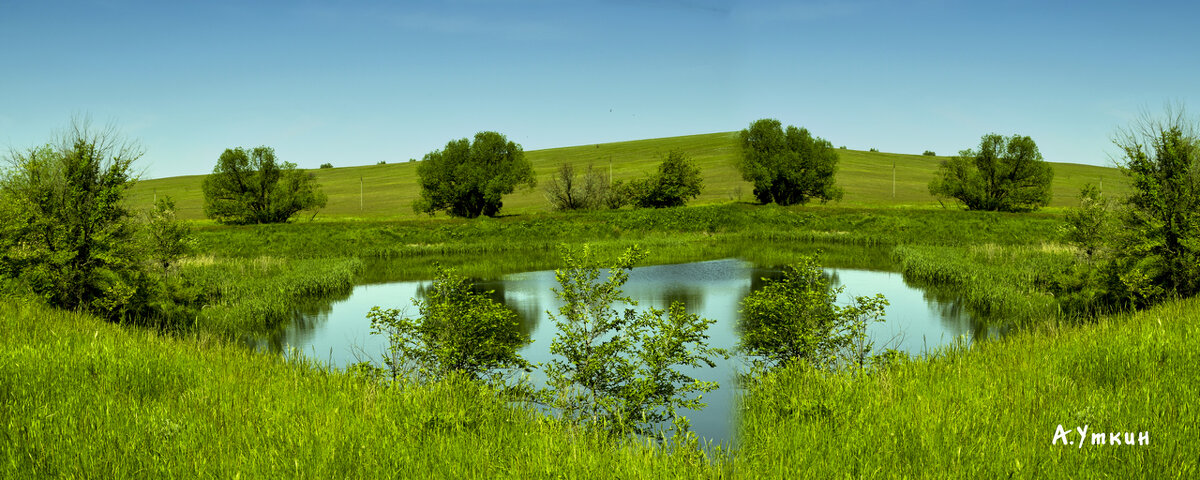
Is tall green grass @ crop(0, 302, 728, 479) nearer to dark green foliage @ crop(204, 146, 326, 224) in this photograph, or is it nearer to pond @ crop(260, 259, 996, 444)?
pond @ crop(260, 259, 996, 444)

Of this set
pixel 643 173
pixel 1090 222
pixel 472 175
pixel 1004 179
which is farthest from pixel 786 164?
pixel 1090 222

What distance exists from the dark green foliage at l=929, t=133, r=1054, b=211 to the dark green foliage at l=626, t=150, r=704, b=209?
85.0 ft

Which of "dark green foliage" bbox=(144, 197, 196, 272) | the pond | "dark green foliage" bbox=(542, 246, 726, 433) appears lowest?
the pond

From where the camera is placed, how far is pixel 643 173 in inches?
4370

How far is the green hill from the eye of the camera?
95750mm

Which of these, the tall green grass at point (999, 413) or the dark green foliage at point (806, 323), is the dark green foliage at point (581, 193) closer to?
the dark green foliage at point (806, 323)

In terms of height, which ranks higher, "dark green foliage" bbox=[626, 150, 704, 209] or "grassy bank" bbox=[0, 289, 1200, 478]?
"dark green foliage" bbox=[626, 150, 704, 209]

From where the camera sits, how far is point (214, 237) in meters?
48.5

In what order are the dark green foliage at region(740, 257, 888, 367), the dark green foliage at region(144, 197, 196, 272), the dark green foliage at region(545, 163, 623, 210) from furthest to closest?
the dark green foliage at region(545, 163, 623, 210) < the dark green foliage at region(144, 197, 196, 272) < the dark green foliage at region(740, 257, 888, 367)

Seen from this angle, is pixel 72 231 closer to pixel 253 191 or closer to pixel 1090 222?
pixel 1090 222

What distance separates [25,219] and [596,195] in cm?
6161

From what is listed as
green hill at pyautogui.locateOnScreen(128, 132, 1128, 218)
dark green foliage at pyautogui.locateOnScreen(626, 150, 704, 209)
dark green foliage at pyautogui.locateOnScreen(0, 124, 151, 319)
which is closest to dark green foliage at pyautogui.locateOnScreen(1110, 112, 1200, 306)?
dark green foliage at pyautogui.locateOnScreen(0, 124, 151, 319)

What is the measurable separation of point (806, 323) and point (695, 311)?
10488 millimetres

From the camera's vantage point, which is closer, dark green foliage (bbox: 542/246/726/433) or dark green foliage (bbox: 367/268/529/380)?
dark green foliage (bbox: 542/246/726/433)
